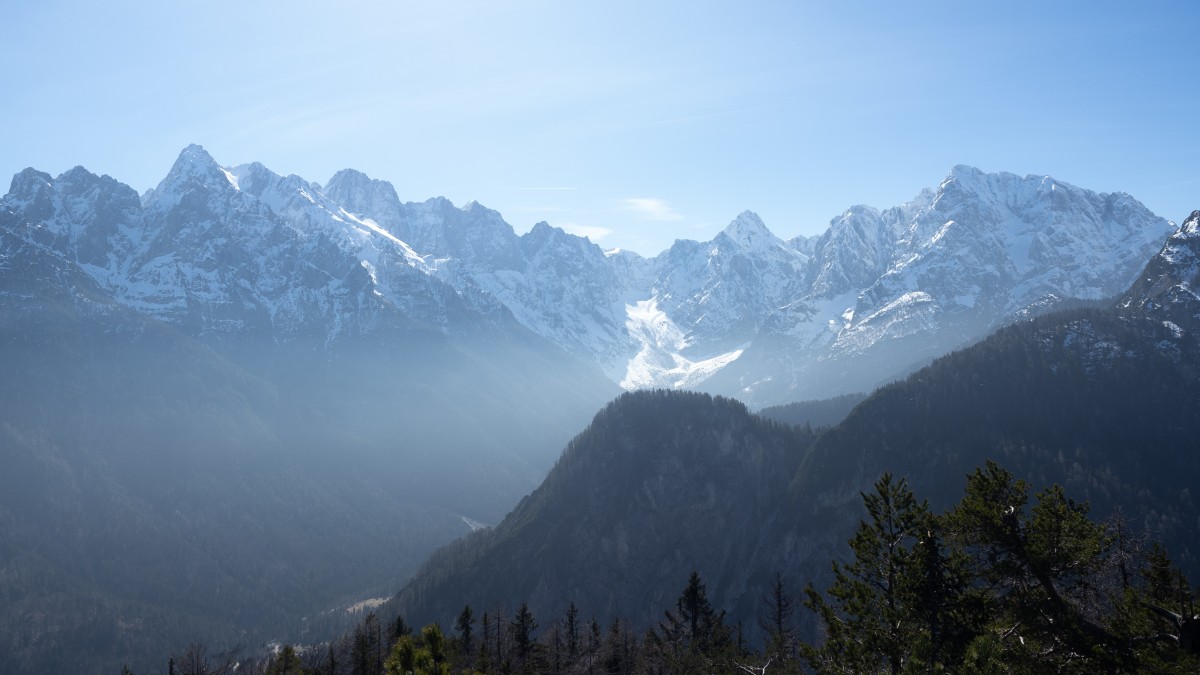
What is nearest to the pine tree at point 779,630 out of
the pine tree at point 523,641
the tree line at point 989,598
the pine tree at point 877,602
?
the pine tree at point 877,602

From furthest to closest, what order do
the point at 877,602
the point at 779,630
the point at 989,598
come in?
the point at 779,630 → the point at 877,602 → the point at 989,598

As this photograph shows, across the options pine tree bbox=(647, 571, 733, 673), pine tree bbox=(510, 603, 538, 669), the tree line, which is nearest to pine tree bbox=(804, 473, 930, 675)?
the tree line

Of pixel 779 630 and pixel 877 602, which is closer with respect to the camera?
pixel 877 602

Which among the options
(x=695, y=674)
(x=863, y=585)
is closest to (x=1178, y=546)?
(x=695, y=674)

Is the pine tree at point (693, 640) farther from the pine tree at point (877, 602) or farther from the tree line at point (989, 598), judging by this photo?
the tree line at point (989, 598)

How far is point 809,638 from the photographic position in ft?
607

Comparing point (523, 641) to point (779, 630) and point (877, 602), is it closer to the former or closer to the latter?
point (779, 630)

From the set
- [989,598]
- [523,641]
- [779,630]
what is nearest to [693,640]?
[779,630]

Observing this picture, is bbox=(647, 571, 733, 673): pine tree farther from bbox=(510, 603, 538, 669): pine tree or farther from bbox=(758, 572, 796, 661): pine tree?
bbox=(510, 603, 538, 669): pine tree

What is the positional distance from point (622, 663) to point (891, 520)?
66.3 metres

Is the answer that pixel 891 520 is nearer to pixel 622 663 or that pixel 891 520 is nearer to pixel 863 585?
pixel 863 585

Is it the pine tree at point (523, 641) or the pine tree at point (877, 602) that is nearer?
the pine tree at point (877, 602)

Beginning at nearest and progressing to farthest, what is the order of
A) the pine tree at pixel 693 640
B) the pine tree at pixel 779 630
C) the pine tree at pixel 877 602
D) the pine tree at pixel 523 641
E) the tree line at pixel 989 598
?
1. the tree line at pixel 989 598
2. the pine tree at pixel 877 602
3. the pine tree at pixel 779 630
4. the pine tree at pixel 693 640
5. the pine tree at pixel 523 641

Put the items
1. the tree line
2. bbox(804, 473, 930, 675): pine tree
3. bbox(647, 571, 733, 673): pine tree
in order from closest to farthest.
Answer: the tree line
bbox(804, 473, 930, 675): pine tree
bbox(647, 571, 733, 673): pine tree
